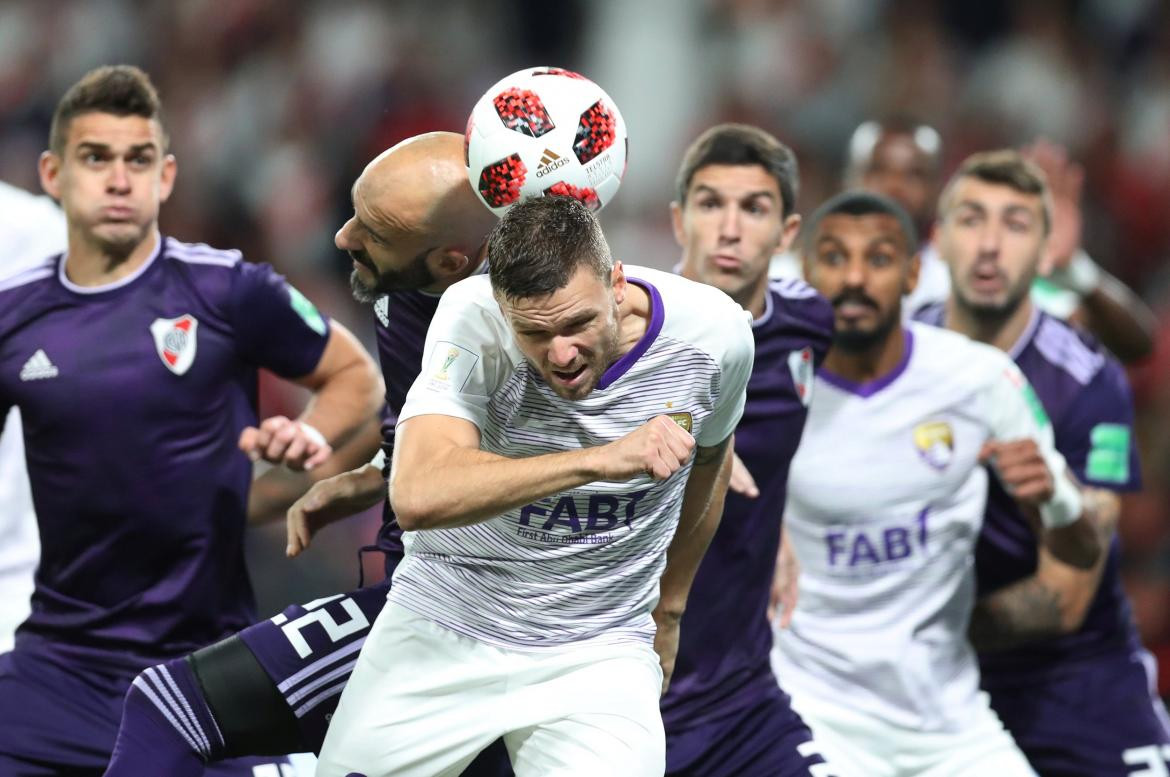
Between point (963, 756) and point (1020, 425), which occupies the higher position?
point (1020, 425)

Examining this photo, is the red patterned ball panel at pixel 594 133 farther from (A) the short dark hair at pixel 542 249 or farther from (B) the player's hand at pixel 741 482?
(B) the player's hand at pixel 741 482

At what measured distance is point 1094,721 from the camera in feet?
21.2

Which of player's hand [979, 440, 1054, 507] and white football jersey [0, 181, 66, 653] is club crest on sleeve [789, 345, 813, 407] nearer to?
player's hand [979, 440, 1054, 507]

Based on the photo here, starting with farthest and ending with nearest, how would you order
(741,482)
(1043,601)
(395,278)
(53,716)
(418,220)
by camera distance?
(1043,601)
(53,716)
(741,482)
(395,278)
(418,220)

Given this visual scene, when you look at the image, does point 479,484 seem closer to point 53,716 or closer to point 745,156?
point 53,716

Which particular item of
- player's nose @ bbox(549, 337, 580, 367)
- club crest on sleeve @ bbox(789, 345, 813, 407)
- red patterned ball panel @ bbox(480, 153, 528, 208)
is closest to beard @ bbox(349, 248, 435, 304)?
red patterned ball panel @ bbox(480, 153, 528, 208)

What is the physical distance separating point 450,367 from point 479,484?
0.33 meters

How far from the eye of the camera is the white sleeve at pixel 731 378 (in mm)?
4148

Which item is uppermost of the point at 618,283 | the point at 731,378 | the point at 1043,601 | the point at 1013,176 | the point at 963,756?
the point at 618,283

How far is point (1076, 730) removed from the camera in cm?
644

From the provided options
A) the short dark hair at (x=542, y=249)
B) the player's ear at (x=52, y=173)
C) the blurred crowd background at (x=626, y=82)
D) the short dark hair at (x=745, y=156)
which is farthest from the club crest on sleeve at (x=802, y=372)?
the blurred crowd background at (x=626, y=82)

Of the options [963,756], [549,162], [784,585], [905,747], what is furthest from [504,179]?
[963,756]

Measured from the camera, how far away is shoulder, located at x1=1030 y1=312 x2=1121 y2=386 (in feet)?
21.5

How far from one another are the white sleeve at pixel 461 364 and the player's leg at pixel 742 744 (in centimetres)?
167
